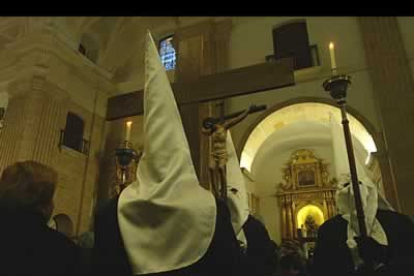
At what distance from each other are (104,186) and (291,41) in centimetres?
759

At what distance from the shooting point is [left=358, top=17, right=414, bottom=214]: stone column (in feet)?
25.8

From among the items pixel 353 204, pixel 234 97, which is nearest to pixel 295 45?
pixel 234 97

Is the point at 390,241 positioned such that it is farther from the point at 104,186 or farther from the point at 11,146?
the point at 104,186

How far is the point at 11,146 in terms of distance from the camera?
10398 mm

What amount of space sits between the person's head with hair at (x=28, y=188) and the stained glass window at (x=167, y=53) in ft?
37.4

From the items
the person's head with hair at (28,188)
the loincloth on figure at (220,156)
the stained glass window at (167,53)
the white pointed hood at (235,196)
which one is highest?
the stained glass window at (167,53)

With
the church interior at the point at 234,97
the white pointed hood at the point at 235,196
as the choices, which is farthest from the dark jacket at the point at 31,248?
the church interior at the point at 234,97

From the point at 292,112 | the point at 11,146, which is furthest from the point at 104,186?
the point at 292,112

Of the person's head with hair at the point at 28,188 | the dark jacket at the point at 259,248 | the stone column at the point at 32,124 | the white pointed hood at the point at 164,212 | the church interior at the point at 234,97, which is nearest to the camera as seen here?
the white pointed hood at the point at 164,212

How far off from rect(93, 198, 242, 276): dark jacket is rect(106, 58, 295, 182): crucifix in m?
2.06

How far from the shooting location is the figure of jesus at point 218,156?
2.85 metres

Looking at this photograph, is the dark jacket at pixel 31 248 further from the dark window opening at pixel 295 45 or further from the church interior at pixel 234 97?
the dark window opening at pixel 295 45

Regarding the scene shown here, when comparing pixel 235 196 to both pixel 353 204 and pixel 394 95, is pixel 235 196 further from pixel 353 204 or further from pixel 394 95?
pixel 394 95

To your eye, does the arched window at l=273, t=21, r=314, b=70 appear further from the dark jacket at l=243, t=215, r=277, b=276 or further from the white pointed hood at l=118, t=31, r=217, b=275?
the white pointed hood at l=118, t=31, r=217, b=275
